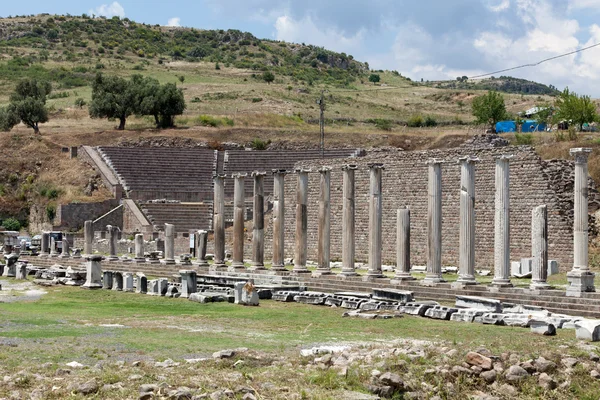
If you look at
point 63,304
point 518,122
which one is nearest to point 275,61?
point 518,122

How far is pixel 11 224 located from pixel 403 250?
4067 centimetres

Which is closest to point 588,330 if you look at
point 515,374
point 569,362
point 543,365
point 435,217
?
point 569,362

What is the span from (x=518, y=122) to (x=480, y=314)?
51.3 metres

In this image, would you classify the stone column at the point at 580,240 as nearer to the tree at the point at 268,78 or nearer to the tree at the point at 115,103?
the tree at the point at 115,103

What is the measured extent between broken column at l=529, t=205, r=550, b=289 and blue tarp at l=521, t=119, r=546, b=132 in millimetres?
43082

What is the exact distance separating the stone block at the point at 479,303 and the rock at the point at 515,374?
27.9ft

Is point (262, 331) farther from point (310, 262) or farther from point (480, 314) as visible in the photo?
point (310, 262)

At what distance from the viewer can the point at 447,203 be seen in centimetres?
4562

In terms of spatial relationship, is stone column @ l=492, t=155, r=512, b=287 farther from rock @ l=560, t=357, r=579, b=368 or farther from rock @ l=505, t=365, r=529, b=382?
rock @ l=505, t=365, r=529, b=382

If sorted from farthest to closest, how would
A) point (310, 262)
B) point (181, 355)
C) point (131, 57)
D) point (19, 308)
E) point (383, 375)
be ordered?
point (131, 57), point (310, 262), point (19, 308), point (181, 355), point (383, 375)

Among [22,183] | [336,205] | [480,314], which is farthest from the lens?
[22,183]

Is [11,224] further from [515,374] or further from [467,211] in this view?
[515,374]

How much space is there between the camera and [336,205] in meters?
52.6

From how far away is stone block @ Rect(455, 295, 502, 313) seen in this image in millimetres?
24714
